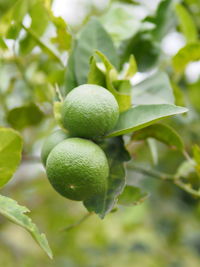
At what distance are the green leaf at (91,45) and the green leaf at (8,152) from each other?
0.28 metres

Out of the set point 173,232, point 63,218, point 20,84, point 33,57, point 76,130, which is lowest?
point 173,232

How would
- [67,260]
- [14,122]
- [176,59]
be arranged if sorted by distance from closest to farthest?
[176,59], [14,122], [67,260]

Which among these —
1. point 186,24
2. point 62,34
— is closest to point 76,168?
point 62,34

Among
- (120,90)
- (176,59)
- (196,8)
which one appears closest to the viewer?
(120,90)

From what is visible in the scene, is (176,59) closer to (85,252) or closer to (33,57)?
(33,57)

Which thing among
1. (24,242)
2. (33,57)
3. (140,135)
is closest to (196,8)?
(33,57)

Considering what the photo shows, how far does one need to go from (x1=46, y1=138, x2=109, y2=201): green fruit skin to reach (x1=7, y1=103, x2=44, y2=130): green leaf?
1.57 feet

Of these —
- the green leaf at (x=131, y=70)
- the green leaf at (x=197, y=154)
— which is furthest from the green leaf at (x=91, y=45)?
the green leaf at (x=197, y=154)

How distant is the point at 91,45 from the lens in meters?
0.99

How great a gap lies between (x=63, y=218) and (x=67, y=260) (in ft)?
0.67

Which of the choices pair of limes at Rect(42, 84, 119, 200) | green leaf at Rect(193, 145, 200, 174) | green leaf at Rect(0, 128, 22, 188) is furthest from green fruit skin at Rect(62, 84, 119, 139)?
green leaf at Rect(193, 145, 200, 174)

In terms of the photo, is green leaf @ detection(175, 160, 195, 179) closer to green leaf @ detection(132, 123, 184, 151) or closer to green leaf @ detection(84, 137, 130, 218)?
green leaf @ detection(132, 123, 184, 151)

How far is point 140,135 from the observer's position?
1005 millimetres

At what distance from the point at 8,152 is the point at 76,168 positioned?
13cm
